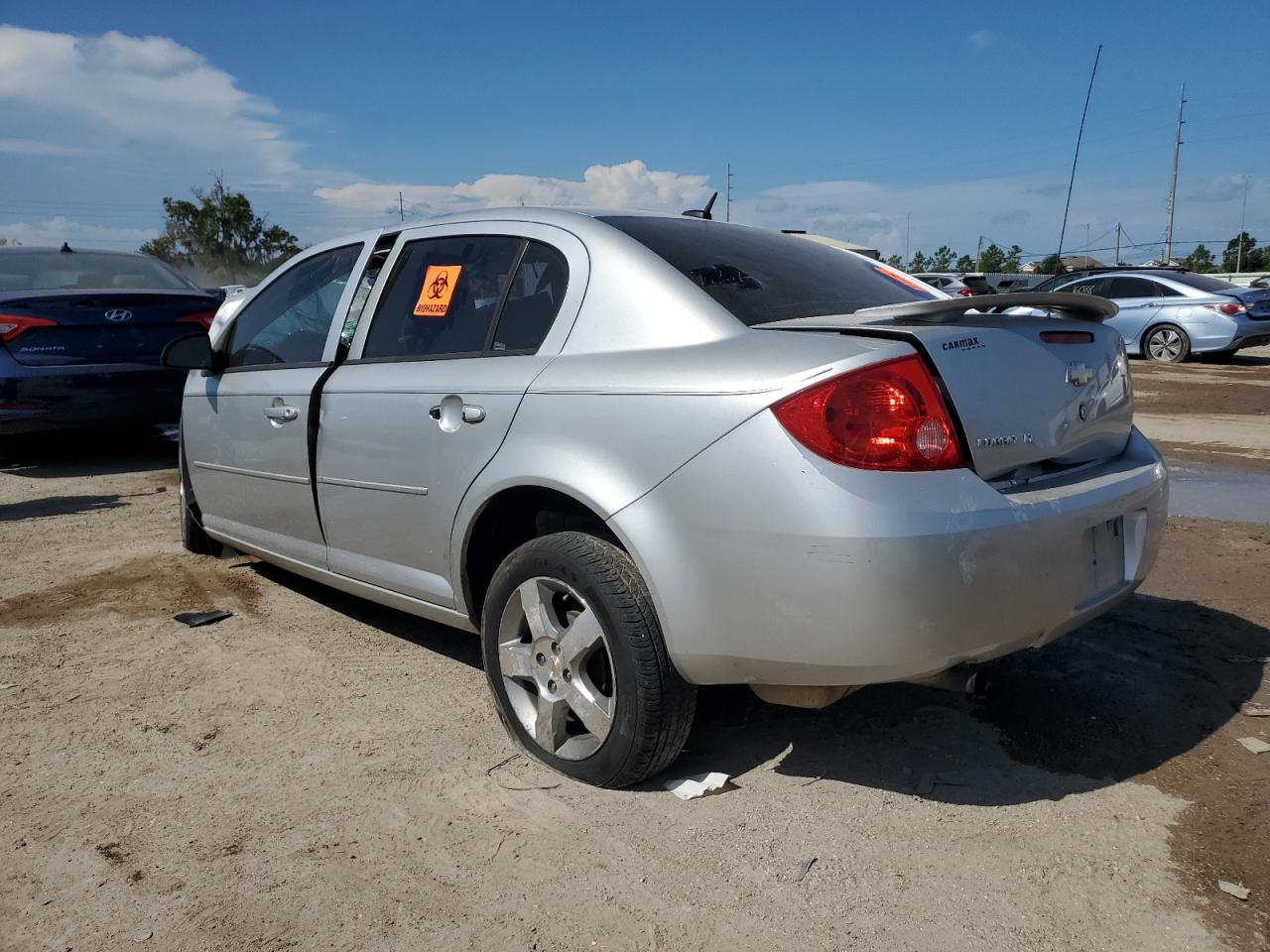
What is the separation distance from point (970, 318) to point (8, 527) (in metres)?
5.78

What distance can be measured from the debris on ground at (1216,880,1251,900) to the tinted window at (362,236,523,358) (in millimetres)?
2434

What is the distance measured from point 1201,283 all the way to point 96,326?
14.9 m

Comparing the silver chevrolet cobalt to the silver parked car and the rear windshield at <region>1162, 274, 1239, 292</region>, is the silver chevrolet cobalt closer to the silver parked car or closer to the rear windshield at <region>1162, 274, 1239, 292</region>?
the silver parked car

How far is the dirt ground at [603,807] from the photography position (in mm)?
2287

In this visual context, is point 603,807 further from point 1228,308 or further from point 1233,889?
point 1228,308

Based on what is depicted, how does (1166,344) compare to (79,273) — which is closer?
(79,273)

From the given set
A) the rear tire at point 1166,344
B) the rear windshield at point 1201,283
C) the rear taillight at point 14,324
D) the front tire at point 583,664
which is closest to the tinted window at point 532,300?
the front tire at point 583,664

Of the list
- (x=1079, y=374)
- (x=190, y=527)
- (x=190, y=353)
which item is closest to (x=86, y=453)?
(x=190, y=527)

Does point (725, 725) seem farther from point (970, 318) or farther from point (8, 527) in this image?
point (8, 527)

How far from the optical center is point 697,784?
2.85 meters

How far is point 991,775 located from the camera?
2891 mm

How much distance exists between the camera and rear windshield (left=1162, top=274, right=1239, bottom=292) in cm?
1530

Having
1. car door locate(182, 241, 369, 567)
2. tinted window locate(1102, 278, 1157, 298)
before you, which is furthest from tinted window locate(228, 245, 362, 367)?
tinted window locate(1102, 278, 1157, 298)

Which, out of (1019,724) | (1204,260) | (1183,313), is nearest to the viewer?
(1019,724)
